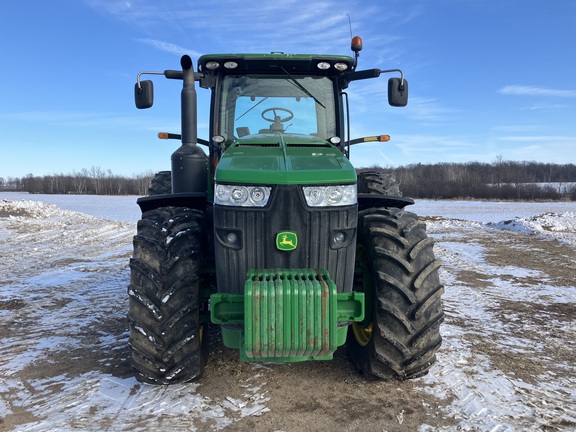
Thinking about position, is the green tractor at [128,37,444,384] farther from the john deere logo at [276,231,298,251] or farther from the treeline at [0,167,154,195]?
the treeline at [0,167,154,195]

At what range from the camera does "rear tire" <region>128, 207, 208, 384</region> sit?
3432 mm

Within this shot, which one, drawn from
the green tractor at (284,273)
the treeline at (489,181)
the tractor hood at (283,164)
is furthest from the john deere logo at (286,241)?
the treeline at (489,181)

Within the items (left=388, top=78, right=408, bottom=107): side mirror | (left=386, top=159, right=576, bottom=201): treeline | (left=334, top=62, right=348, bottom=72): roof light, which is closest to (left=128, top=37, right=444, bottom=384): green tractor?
(left=334, top=62, right=348, bottom=72): roof light

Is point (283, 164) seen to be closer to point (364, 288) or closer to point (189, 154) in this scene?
point (364, 288)

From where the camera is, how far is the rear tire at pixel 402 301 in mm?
3490

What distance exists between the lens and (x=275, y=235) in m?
3.33

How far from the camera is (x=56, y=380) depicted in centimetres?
387

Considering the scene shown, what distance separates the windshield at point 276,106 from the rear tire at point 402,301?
1.44 m

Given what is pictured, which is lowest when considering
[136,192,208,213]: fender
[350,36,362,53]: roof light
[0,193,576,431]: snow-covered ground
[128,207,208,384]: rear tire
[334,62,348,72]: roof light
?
[0,193,576,431]: snow-covered ground

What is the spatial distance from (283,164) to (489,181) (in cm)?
8070

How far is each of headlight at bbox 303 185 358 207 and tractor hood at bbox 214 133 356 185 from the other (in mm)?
49

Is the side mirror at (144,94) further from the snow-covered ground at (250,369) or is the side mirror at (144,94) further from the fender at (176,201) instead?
the snow-covered ground at (250,369)

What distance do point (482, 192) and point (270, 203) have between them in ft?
193

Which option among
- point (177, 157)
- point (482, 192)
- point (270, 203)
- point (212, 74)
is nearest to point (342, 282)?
point (270, 203)
